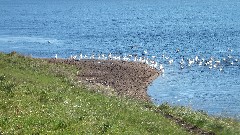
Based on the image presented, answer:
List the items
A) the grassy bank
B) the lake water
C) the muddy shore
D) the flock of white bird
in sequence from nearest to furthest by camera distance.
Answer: the grassy bank, the lake water, the muddy shore, the flock of white bird

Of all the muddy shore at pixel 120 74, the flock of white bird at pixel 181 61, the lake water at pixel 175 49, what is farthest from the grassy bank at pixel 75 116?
the flock of white bird at pixel 181 61

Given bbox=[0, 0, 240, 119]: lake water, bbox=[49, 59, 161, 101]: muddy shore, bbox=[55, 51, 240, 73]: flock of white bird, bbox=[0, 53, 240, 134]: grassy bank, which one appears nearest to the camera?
bbox=[0, 53, 240, 134]: grassy bank

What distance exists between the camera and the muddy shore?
50756 mm

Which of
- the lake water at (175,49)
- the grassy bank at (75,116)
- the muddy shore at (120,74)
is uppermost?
the grassy bank at (75,116)

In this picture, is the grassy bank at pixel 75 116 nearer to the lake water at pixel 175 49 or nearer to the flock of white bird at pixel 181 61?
the lake water at pixel 175 49

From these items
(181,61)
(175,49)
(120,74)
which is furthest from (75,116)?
(175,49)

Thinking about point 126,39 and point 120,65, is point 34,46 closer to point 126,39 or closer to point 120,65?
point 126,39

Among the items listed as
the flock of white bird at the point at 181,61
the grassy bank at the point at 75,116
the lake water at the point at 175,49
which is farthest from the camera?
the flock of white bird at the point at 181,61

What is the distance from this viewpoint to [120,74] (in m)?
58.4

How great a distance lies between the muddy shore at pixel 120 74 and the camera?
5076cm

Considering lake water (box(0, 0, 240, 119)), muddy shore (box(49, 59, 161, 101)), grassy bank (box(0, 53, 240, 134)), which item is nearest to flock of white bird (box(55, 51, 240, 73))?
lake water (box(0, 0, 240, 119))

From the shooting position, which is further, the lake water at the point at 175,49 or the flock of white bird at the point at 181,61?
the flock of white bird at the point at 181,61

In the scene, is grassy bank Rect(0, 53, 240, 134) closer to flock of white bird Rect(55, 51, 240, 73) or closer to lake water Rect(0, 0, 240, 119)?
lake water Rect(0, 0, 240, 119)

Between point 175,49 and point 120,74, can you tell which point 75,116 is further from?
point 175,49
